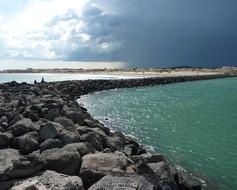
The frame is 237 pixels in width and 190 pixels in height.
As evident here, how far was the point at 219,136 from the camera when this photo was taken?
723 inches

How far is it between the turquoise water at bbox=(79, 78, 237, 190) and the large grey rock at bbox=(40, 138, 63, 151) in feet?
14.7

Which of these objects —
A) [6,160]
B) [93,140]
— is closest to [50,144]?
[6,160]

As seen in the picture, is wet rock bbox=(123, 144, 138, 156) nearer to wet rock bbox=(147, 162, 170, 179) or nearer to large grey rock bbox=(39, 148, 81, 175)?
wet rock bbox=(147, 162, 170, 179)

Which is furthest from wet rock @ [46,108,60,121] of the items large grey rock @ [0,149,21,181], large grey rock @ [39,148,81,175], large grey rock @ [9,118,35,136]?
large grey rock @ [39,148,81,175]

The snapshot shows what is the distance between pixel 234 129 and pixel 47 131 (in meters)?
12.4

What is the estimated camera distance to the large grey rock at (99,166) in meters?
7.95

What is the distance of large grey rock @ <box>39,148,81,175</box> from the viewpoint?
822 centimetres

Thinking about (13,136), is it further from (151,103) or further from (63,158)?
(151,103)

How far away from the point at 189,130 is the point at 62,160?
12.6 metres

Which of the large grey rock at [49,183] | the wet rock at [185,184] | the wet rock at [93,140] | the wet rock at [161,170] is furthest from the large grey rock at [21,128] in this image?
the wet rock at [185,184]

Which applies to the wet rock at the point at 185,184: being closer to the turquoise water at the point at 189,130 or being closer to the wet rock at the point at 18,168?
the turquoise water at the point at 189,130

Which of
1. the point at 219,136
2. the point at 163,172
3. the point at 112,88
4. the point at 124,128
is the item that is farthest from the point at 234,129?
the point at 112,88

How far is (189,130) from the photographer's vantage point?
2005cm

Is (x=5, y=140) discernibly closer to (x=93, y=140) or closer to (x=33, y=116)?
(x=93, y=140)
